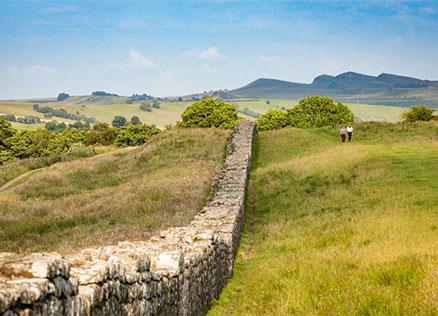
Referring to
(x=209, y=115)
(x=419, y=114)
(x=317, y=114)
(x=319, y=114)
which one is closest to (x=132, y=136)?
(x=209, y=115)

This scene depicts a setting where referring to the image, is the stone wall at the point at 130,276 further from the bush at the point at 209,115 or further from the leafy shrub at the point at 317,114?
the bush at the point at 209,115

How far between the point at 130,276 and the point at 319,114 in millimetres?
98090

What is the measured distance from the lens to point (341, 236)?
54.4 feet

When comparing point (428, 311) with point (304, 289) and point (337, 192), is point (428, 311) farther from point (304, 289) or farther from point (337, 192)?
point (337, 192)

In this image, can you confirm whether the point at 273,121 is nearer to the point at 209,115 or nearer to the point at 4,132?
the point at 209,115

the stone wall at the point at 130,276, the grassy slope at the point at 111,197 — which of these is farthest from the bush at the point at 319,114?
the stone wall at the point at 130,276

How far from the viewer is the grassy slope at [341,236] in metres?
10.6

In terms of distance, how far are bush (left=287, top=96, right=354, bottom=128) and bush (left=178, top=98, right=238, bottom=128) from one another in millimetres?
12707

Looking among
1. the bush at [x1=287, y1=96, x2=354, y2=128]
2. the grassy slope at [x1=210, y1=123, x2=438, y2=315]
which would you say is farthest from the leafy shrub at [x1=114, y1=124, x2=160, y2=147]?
the grassy slope at [x1=210, y1=123, x2=438, y2=315]

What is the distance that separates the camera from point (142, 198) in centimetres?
2708

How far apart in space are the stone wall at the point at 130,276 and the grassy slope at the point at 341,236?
126cm

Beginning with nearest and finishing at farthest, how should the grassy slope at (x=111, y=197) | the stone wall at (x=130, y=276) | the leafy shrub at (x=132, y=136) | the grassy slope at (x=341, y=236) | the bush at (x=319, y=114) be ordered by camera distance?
the stone wall at (x=130, y=276)
the grassy slope at (x=341, y=236)
the grassy slope at (x=111, y=197)
the bush at (x=319, y=114)
the leafy shrub at (x=132, y=136)

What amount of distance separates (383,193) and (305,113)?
83.0m

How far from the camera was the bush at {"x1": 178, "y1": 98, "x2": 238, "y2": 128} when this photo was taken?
339 feet
